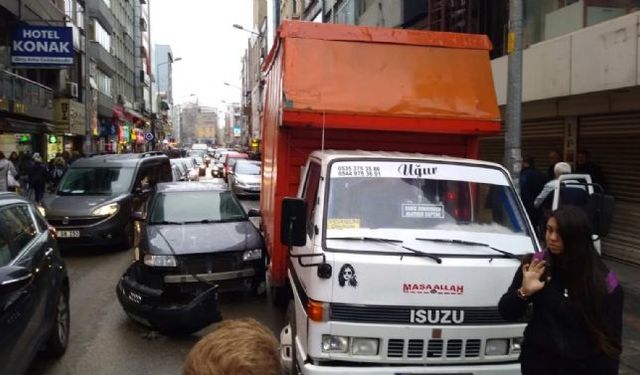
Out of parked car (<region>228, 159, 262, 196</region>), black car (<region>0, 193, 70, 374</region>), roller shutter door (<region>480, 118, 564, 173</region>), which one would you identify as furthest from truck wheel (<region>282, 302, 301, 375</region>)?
parked car (<region>228, 159, 262, 196</region>)

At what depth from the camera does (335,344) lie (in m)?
3.95

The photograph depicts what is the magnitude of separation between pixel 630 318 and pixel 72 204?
946cm

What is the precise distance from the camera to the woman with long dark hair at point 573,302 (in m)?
2.87

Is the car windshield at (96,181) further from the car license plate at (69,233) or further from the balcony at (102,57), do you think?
the balcony at (102,57)

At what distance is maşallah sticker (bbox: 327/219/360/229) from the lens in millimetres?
4477

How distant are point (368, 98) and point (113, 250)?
7.68 metres

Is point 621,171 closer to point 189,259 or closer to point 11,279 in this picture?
point 189,259

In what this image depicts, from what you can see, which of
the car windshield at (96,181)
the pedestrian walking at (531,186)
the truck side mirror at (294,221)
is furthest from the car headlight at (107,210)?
the truck side mirror at (294,221)

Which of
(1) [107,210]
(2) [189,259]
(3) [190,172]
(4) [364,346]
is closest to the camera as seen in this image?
(4) [364,346]

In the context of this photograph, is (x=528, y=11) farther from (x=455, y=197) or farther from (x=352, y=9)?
(x=352, y=9)

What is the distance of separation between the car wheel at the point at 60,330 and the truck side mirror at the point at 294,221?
2403mm

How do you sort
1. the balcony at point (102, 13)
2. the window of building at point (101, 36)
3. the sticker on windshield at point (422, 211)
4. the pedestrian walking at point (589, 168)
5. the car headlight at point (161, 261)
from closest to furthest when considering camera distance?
the sticker on windshield at point (422, 211) → the car headlight at point (161, 261) → the pedestrian walking at point (589, 168) → the balcony at point (102, 13) → the window of building at point (101, 36)

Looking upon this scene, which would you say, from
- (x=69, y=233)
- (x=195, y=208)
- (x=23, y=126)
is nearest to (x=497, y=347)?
(x=195, y=208)

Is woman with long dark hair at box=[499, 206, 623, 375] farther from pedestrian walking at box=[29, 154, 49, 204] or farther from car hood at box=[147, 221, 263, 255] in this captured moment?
pedestrian walking at box=[29, 154, 49, 204]
